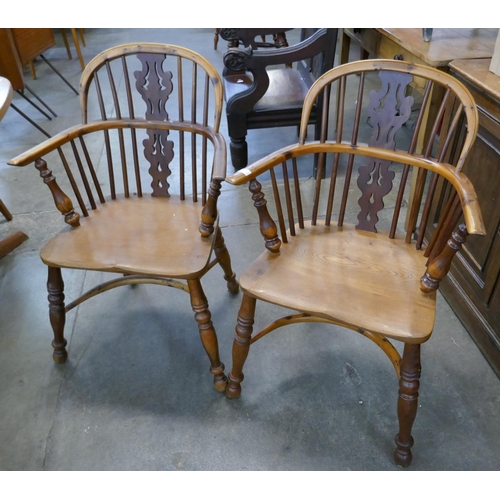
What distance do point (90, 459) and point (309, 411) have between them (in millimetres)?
691

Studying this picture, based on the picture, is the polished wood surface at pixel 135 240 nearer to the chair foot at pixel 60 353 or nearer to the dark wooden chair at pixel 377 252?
the dark wooden chair at pixel 377 252

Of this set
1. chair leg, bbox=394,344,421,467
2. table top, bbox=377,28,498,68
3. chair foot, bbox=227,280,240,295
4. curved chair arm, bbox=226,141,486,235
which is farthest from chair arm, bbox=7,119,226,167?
table top, bbox=377,28,498,68

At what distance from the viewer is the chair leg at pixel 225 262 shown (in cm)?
161

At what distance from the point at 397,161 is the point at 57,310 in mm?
1189

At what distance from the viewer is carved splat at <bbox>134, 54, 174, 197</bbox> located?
1461 mm

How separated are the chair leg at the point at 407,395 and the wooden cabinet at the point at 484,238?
49 centimetres

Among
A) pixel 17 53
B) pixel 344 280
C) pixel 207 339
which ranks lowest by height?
pixel 207 339

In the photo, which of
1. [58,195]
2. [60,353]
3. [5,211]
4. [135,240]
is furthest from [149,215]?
[5,211]

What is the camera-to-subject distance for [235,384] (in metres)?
1.45

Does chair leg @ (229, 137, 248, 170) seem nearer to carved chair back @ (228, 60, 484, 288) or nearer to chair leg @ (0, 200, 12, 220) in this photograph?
carved chair back @ (228, 60, 484, 288)

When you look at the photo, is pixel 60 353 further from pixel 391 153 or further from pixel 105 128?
pixel 391 153

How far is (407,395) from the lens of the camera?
1172 millimetres

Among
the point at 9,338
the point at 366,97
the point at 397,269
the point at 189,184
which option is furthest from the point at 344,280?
the point at 366,97

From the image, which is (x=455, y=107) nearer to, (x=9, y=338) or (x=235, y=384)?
(x=235, y=384)
